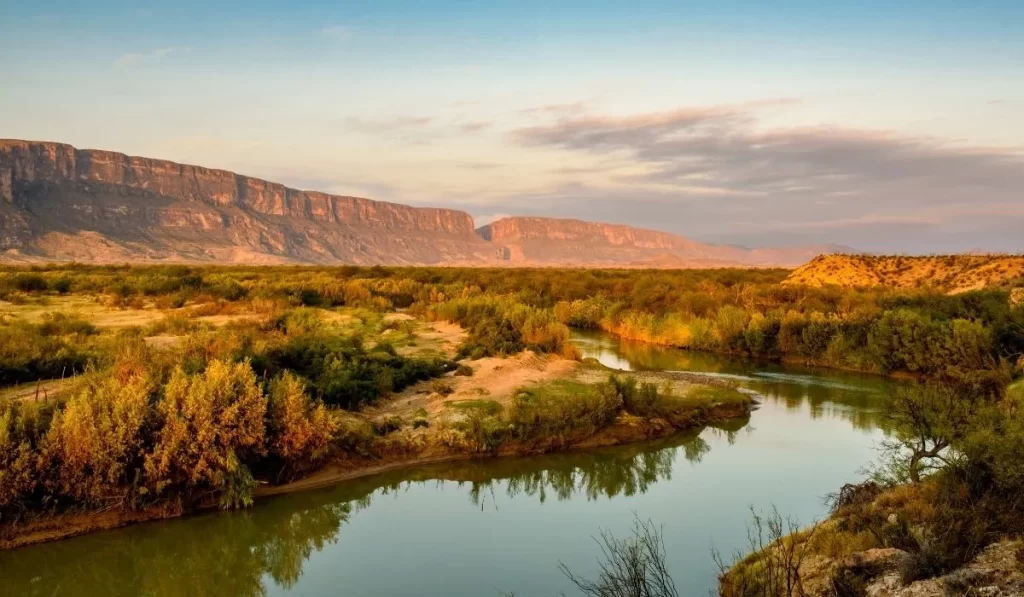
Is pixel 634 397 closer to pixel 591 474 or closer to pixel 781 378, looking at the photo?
pixel 591 474

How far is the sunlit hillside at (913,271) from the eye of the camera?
4517cm

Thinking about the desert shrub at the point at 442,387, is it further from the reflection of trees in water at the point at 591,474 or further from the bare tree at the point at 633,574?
the bare tree at the point at 633,574

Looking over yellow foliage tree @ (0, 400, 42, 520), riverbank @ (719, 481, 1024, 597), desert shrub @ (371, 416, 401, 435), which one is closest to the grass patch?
desert shrub @ (371, 416, 401, 435)

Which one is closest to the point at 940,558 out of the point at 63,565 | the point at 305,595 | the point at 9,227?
the point at 305,595

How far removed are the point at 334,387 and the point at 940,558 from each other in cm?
1211

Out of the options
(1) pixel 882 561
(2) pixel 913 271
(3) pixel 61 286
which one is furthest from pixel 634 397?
(2) pixel 913 271

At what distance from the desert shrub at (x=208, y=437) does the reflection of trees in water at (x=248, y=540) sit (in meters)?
0.52

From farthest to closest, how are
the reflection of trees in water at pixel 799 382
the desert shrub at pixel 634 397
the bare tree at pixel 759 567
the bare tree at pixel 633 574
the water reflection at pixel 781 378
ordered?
the water reflection at pixel 781 378 < the reflection of trees in water at pixel 799 382 < the desert shrub at pixel 634 397 < the bare tree at pixel 759 567 < the bare tree at pixel 633 574

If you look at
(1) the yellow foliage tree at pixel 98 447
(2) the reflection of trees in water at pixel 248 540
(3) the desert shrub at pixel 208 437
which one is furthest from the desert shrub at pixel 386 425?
(1) the yellow foliage tree at pixel 98 447

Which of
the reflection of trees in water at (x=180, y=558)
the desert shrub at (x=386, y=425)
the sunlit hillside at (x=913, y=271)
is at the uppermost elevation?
the sunlit hillside at (x=913, y=271)

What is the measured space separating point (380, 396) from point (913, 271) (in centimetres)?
4796

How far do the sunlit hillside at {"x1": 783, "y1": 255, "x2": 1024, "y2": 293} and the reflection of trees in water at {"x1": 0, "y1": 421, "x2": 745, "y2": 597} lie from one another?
36.5 meters

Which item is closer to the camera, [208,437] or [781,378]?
[208,437]

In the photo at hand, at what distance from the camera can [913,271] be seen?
5306 centimetres
